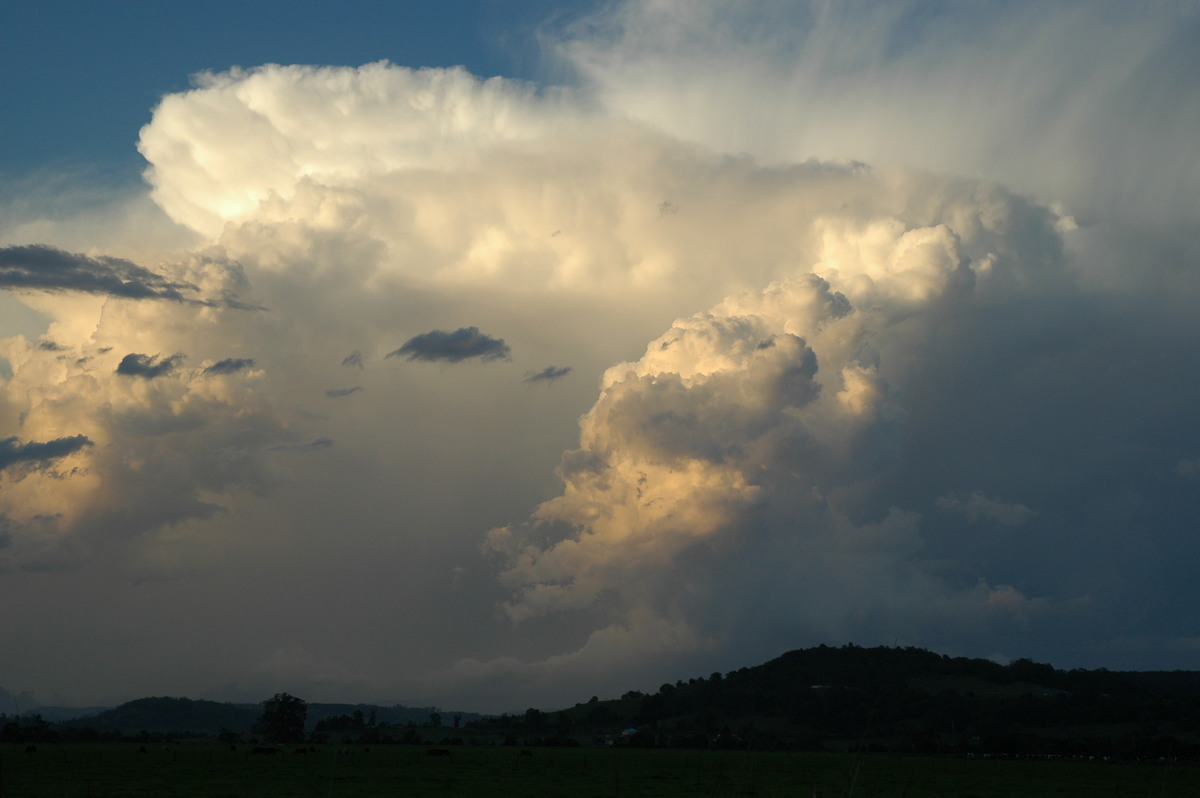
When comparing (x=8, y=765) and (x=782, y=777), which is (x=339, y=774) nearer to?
(x=8, y=765)

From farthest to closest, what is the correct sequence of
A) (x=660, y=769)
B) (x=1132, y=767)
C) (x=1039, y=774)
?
(x=1132, y=767) → (x=1039, y=774) → (x=660, y=769)

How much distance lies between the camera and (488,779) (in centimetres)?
10981

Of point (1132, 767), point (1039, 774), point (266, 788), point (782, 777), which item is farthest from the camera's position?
point (1132, 767)

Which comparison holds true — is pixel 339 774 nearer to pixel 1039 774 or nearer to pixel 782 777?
pixel 782 777

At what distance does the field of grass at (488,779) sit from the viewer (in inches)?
3438

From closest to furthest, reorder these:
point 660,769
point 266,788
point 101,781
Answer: point 266,788
point 101,781
point 660,769

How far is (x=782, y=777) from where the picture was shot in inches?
4948

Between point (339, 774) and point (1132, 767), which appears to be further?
point (1132, 767)

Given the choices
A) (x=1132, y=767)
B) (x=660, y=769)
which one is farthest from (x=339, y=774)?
(x=1132, y=767)

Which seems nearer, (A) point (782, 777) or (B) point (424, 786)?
(B) point (424, 786)

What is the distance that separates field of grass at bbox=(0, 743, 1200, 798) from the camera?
8731cm

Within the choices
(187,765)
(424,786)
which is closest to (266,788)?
(424,786)

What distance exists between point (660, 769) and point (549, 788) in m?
43.3

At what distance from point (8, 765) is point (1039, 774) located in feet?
442
